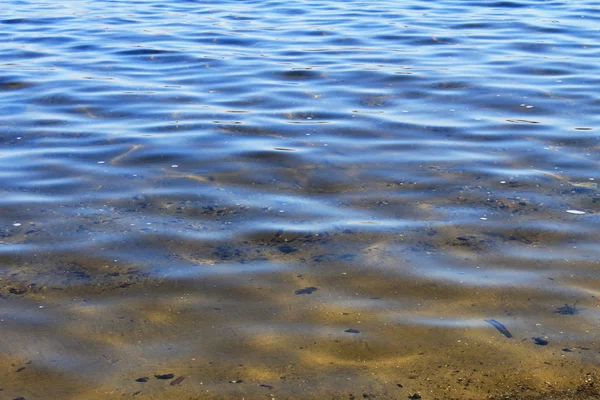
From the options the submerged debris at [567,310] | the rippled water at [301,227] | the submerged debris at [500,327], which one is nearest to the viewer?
the rippled water at [301,227]

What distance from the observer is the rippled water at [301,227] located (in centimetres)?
319

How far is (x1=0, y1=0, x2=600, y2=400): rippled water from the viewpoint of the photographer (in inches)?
126

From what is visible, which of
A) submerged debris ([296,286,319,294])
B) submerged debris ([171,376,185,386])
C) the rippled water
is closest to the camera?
submerged debris ([171,376,185,386])

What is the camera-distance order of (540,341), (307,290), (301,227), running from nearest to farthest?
1. (540,341)
2. (307,290)
3. (301,227)

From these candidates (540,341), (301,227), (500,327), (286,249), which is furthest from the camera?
(301,227)

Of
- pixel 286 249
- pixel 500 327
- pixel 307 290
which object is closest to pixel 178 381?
pixel 307 290

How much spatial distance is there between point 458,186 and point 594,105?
2.47 metres

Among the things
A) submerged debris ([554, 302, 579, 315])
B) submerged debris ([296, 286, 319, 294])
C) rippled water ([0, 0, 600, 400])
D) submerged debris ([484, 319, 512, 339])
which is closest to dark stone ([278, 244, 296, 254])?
rippled water ([0, 0, 600, 400])

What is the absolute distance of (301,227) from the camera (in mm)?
4406

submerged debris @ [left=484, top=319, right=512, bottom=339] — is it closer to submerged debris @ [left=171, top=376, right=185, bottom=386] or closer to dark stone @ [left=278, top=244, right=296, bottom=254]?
dark stone @ [left=278, top=244, right=296, bottom=254]

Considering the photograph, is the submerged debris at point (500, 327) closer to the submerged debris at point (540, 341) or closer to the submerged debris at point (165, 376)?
the submerged debris at point (540, 341)

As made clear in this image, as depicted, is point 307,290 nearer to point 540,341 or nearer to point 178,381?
point 178,381

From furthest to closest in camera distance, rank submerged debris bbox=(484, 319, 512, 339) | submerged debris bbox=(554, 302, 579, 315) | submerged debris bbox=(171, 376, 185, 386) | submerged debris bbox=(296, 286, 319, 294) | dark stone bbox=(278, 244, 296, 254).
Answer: dark stone bbox=(278, 244, 296, 254)
submerged debris bbox=(296, 286, 319, 294)
submerged debris bbox=(554, 302, 579, 315)
submerged debris bbox=(484, 319, 512, 339)
submerged debris bbox=(171, 376, 185, 386)

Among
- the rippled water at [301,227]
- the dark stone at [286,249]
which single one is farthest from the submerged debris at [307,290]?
the dark stone at [286,249]
